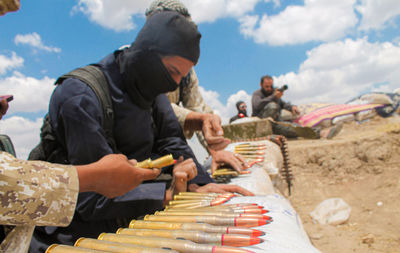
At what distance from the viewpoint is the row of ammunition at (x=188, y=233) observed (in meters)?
0.99

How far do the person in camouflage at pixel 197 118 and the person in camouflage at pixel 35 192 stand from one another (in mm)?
1518

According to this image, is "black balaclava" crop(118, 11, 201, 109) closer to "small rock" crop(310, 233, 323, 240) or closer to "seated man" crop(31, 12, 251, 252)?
"seated man" crop(31, 12, 251, 252)

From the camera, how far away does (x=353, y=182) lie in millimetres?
6801

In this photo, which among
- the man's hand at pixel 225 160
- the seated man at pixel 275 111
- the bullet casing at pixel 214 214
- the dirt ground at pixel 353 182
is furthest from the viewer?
the seated man at pixel 275 111

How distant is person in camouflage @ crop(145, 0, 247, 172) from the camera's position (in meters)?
2.54

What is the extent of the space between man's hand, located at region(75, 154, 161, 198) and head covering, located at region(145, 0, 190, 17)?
2298 mm

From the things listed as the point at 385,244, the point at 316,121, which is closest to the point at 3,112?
the point at 385,244

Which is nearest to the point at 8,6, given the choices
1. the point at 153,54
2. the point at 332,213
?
the point at 153,54

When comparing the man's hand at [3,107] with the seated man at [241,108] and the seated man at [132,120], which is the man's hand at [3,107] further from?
the seated man at [241,108]

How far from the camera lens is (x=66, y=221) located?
0.98m

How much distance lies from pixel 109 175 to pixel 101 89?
2.45 ft

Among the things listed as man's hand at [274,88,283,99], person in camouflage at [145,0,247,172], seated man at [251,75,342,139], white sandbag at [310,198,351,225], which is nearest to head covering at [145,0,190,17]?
person in camouflage at [145,0,247,172]

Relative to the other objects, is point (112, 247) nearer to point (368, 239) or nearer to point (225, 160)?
point (225, 160)

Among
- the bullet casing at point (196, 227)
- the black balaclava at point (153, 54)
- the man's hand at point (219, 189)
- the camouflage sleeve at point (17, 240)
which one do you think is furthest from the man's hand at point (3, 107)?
the man's hand at point (219, 189)
